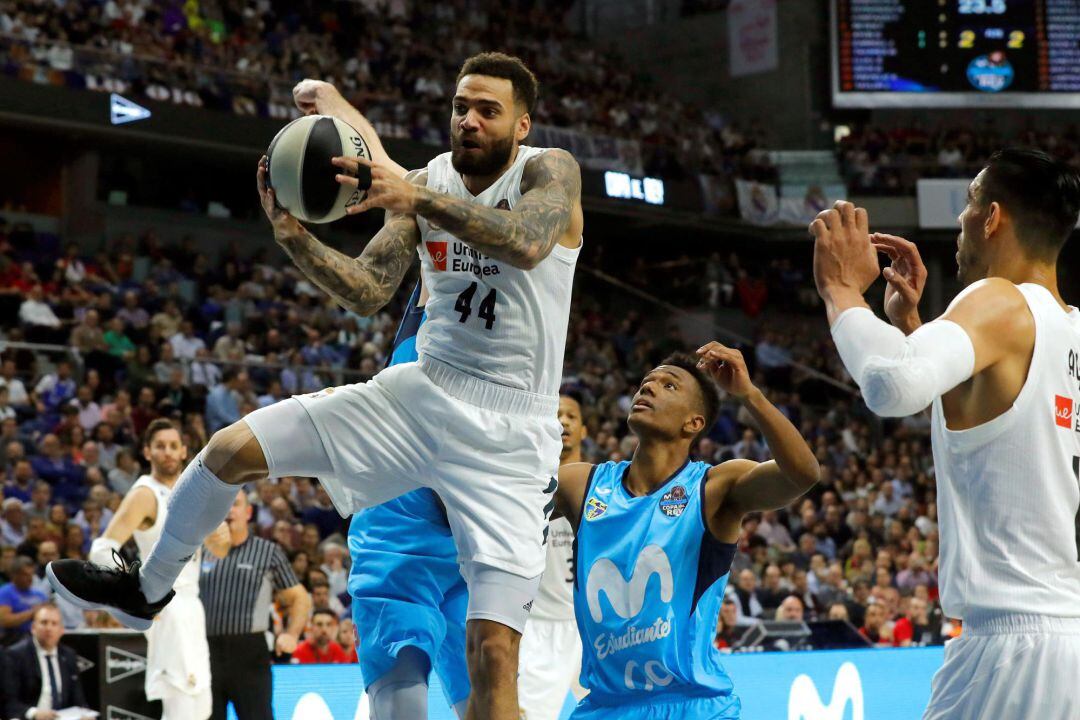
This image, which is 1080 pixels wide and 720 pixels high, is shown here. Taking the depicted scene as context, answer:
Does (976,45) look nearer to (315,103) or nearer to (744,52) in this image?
(744,52)

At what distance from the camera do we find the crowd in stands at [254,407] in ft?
40.3

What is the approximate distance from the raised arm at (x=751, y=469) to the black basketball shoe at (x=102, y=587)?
6.24ft

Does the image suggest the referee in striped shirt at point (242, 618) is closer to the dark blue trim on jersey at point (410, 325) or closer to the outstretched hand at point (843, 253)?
the dark blue trim on jersey at point (410, 325)

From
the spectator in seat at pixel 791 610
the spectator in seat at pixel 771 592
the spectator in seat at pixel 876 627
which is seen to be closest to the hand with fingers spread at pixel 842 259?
the spectator in seat at pixel 791 610

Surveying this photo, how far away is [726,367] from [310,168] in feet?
4.60

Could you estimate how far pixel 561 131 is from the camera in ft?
70.0

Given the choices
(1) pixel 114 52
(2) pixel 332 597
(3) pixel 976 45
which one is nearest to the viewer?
(2) pixel 332 597

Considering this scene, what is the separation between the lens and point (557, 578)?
734cm

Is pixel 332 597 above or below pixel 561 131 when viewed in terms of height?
below

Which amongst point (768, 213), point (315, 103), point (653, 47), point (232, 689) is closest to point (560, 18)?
point (653, 47)

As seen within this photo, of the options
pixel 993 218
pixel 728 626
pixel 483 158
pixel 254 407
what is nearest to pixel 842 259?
pixel 993 218

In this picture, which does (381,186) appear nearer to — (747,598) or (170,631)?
(170,631)

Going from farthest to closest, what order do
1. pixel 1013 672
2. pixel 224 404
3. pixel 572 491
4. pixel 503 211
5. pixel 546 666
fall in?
pixel 224 404, pixel 546 666, pixel 572 491, pixel 503 211, pixel 1013 672

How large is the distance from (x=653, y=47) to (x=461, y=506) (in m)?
26.3
